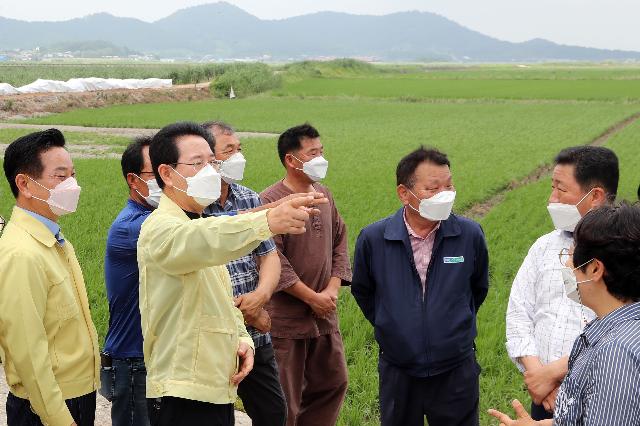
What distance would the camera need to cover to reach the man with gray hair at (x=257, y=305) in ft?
10.6

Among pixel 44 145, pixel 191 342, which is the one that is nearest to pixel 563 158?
pixel 191 342

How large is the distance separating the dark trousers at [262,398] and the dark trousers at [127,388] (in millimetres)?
476

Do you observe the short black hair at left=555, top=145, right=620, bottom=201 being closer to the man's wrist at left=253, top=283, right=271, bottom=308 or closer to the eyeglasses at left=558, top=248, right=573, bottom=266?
the eyeglasses at left=558, top=248, right=573, bottom=266

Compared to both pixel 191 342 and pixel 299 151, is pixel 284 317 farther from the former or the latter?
pixel 191 342

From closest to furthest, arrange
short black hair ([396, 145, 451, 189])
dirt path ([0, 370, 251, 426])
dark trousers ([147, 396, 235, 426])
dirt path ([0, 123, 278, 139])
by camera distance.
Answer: dark trousers ([147, 396, 235, 426])
short black hair ([396, 145, 451, 189])
dirt path ([0, 370, 251, 426])
dirt path ([0, 123, 278, 139])

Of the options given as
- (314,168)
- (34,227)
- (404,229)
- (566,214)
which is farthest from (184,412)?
(314,168)

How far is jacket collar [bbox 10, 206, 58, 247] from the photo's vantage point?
272cm

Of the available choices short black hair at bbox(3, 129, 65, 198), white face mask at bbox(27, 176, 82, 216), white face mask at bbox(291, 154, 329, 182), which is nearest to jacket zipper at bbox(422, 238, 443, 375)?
white face mask at bbox(291, 154, 329, 182)

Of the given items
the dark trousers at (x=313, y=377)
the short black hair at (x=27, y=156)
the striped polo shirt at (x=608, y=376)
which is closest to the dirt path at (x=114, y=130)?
the dark trousers at (x=313, y=377)

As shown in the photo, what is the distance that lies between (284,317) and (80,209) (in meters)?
7.92

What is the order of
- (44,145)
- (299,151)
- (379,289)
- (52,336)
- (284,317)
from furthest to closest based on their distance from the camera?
(299,151), (284,317), (379,289), (44,145), (52,336)

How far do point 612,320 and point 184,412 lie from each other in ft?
4.93

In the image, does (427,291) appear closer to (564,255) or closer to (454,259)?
(454,259)

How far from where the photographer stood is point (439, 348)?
→ 3209 mm
